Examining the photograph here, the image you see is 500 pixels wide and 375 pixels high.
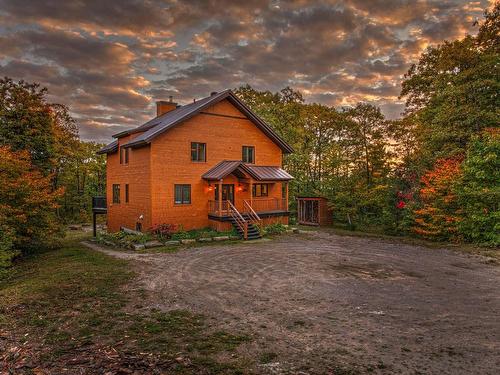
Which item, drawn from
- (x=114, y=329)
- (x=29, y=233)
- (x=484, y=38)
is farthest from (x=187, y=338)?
(x=484, y=38)

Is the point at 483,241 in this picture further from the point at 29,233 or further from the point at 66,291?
the point at 29,233

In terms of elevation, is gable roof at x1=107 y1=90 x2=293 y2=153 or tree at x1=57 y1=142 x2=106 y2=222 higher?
gable roof at x1=107 y1=90 x2=293 y2=153

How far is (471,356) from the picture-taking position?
547 cm

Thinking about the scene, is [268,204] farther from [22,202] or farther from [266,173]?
[22,202]

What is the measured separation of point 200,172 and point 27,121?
17639 mm

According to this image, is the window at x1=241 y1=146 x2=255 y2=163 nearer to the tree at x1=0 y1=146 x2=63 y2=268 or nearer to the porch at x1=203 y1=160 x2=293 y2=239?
the porch at x1=203 y1=160 x2=293 y2=239

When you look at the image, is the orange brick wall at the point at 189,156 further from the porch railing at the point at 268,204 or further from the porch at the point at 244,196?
the porch railing at the point at 268,204

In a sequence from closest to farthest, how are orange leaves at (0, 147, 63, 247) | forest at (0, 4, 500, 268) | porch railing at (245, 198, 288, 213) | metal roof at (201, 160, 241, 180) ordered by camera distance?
1. orange leaves at (0, 147, 63, 247)
2. forest at (0, 4, 500, 268)
3. metal roof at (201, 160, 241, 180)
4. porch railing at (245, 198, 288, 213)

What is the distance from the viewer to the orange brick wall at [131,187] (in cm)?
2031

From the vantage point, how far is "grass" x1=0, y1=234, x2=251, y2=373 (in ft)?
17.1

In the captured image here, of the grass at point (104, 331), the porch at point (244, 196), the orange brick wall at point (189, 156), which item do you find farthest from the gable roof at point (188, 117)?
the grass at point (104, 331)

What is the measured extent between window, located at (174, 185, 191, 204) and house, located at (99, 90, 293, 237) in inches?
2.8

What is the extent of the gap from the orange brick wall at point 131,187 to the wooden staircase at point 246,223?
584 centimetres

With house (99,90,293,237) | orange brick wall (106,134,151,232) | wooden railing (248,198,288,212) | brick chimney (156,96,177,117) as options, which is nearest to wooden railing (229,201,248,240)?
house (99,90,293,237)
